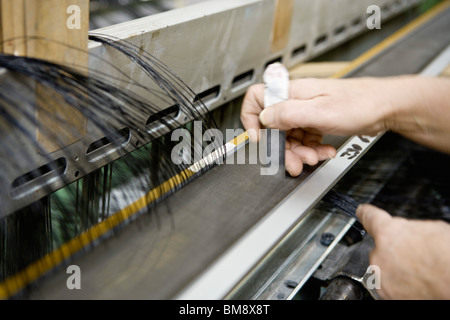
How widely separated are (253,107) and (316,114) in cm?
19

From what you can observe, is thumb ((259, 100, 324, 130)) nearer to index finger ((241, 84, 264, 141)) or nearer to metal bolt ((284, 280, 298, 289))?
index finger ((241, 84, 264, 141))

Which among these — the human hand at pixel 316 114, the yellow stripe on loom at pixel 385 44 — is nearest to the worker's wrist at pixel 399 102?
the human hand at pixel 316 114

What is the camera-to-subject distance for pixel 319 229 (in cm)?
127

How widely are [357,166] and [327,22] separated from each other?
812 mm

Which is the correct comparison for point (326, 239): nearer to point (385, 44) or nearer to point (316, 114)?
point (316, 114)

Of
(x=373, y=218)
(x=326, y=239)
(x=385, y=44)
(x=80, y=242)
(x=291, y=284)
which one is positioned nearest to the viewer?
(x=80, y=242)

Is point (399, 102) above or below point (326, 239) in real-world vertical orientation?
above

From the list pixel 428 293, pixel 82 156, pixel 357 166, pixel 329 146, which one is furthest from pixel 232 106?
pixel 428 293

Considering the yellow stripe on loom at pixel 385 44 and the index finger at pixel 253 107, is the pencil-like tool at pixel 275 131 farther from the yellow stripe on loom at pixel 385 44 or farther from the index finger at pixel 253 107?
the yellow stripe on loom at pixel 385 44

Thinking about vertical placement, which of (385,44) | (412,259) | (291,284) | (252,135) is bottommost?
(291,284)

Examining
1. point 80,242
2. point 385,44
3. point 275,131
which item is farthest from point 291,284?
point 385,44

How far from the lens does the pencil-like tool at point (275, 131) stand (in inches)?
42.4

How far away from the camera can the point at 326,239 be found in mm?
1233

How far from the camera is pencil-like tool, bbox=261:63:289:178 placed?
1078 millimetres
